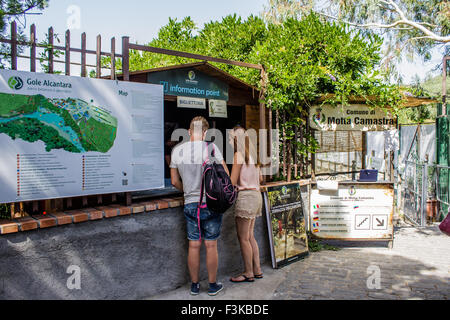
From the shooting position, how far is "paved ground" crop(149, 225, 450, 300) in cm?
439

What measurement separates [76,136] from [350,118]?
15.8ft

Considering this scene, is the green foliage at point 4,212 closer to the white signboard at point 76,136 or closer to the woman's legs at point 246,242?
the white signboard at point 76,136

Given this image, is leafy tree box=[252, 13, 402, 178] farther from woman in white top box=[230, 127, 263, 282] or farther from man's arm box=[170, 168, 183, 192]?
man's arm box=[170, 168, 183, 192]

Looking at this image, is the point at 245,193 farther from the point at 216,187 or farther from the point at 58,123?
the point at 58,123

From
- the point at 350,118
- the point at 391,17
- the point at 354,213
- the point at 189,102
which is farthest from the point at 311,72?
the point at 391,17

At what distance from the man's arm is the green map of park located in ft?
2.42

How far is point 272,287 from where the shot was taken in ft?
15.3

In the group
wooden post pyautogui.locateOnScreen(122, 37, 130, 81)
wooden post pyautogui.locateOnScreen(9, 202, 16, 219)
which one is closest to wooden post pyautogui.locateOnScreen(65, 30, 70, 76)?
wooden post pyautogui.locateOnScreen(122, 37, 130, 81)

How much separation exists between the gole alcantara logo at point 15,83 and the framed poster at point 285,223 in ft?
10.8

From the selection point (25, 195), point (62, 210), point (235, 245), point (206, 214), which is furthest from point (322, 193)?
point (25, 195)

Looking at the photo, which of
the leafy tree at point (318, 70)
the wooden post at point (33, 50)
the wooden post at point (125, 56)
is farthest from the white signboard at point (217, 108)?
the wooden post at point (33, 50)

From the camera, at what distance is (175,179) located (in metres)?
4.34
